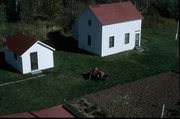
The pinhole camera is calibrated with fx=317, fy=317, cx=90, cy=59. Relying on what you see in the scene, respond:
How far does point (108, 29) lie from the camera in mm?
31328

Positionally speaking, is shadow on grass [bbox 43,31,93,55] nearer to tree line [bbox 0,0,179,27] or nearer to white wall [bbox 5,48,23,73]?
tree line [bbox 0,0,179,27]

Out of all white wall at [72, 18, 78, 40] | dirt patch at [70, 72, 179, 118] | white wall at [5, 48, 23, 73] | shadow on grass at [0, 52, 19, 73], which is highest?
white wall at [72, 18, 78, 40]

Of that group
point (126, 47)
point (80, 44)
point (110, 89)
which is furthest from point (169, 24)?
point (110, 89)

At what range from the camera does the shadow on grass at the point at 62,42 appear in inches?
1332

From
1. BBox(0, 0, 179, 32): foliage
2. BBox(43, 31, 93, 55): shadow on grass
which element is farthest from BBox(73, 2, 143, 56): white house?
BBox(0, 0, 179, 32): foliage

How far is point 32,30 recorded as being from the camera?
3706 centimetres

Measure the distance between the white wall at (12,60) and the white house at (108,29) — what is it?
26.9ft

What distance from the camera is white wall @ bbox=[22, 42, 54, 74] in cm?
2691

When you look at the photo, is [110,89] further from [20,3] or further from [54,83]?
[20,3]

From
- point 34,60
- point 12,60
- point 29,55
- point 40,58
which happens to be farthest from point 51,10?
point 29,55

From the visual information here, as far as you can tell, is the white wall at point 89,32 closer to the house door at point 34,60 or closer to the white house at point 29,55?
the white house at point 29,55

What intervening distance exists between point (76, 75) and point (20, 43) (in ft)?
19.0

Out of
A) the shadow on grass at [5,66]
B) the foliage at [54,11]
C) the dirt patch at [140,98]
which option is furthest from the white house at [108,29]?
the shadow on grass at [5,66]

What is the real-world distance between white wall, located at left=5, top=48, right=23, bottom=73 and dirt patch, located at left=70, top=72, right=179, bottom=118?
7.30 m
